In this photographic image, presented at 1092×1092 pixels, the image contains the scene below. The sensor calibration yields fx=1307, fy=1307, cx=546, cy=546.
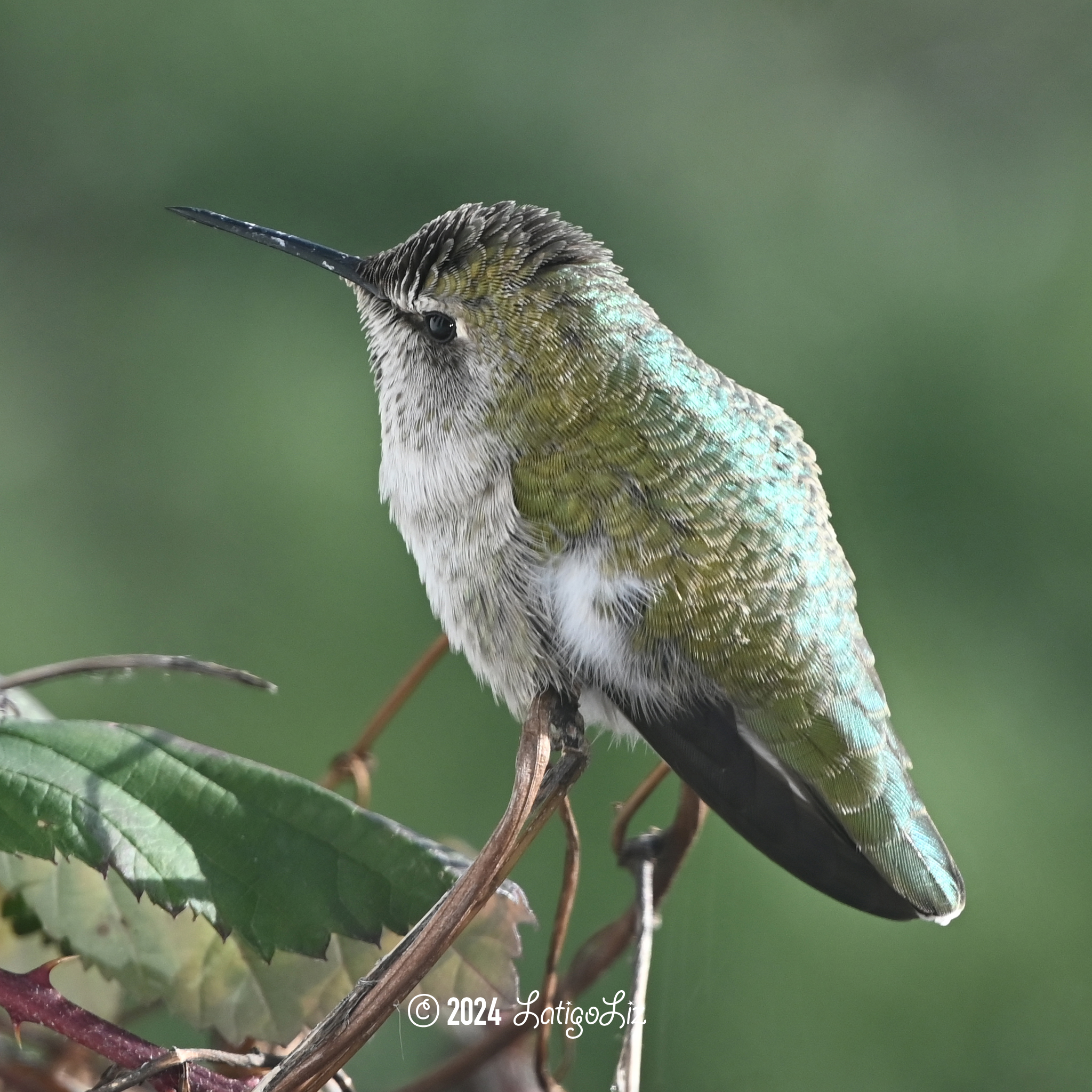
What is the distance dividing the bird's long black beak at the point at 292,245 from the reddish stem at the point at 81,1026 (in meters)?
0.43

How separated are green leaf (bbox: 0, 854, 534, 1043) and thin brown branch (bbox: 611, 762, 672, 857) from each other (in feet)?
0.21

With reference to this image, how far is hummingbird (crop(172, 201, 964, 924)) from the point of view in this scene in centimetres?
78

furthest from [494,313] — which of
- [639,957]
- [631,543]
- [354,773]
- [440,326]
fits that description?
[639,957]

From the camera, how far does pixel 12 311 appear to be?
2.82m

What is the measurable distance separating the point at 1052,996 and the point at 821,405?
103 centimetres

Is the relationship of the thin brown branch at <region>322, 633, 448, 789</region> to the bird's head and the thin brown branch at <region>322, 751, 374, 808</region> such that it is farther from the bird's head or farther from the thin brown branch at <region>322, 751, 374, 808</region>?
the bird's head

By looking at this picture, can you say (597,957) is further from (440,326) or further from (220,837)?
(440,326)

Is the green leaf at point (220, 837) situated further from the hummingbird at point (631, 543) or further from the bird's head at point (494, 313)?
the bird's head at point (494, 313)

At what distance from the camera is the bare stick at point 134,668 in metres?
0.62

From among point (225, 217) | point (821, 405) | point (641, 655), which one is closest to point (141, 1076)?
point (641, 655)

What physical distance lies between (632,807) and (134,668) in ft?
0.90

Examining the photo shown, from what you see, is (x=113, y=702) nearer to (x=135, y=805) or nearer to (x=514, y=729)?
(x=514, y=729)

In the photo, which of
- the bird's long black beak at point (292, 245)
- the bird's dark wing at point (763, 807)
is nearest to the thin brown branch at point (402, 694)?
the bird's dark wing at point (763, 807)

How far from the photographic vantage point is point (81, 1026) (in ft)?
1.77
